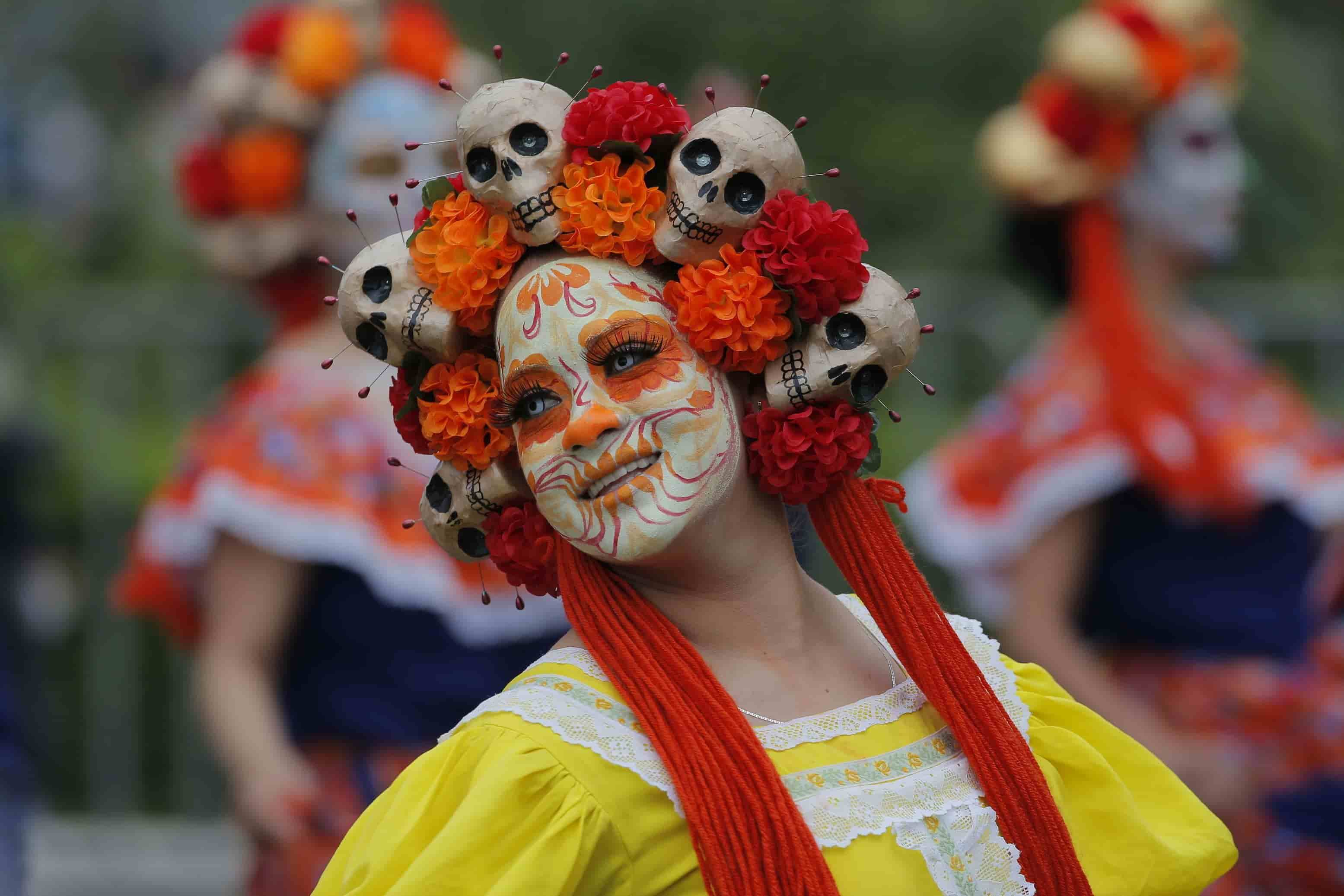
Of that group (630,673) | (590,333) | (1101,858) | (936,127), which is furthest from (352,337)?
(936,127)

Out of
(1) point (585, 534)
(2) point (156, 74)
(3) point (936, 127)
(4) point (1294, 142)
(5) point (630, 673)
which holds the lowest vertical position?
(5) point (630, 673)

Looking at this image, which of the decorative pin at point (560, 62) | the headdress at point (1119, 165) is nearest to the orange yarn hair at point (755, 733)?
the decorative pin at point (560, 62)

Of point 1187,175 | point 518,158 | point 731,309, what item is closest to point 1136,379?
point 1187,175

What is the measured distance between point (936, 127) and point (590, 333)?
6.93m

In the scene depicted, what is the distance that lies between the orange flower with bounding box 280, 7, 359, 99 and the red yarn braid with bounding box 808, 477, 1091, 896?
222 centimetres

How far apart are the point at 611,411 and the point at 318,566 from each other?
6.09 ft

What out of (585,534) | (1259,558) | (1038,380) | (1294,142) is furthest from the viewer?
(1294,142)

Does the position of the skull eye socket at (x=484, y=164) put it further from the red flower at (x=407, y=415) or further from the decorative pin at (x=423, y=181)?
the red flower at (x=407, y=415)

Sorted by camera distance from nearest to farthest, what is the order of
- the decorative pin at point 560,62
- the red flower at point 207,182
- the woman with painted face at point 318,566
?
the decorative pin at point 560,62 < the woman with painted face at point 318,566 < the red flower at point 207,182

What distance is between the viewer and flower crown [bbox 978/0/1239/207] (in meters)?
4.44

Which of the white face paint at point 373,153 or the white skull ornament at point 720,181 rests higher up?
the white face paint at point 373,153

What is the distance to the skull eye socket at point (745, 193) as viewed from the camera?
2221 mm

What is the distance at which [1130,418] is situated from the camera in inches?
168

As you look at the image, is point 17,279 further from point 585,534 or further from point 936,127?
point 585,534
